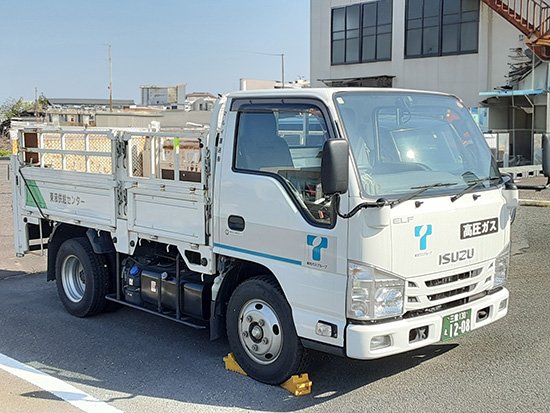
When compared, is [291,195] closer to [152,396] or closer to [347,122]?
[347,122]

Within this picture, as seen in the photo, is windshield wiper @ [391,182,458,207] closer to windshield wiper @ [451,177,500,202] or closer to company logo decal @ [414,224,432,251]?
windshield wiper @ [451,177,500,202]

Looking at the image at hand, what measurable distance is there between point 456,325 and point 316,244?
1285 millimetres

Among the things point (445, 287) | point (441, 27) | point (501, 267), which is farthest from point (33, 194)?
point (441, 27)

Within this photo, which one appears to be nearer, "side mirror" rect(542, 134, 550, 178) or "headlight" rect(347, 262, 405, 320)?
"headlight" rect(347, 262, 405, 320)

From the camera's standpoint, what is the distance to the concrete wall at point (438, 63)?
2897cm

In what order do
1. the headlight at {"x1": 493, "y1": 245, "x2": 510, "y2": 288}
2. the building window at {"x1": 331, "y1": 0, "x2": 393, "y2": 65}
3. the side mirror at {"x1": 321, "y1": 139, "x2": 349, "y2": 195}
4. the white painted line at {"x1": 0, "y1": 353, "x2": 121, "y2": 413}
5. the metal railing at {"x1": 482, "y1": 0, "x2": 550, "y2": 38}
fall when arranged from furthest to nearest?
the building window at {"x1": 331, "y1": 0, "x2": 393, "y2": 65} < the metal railing at {"x1": 482, "y1": 0, "x2": 550, "y2": 38} < the headlight at {"x1": 493, "y1": 245, "x2": 510, "y2": 288} < the white painted line at {"x1": 0, "y1": 353, "x2": 121, "y2": 413} < the side mirror at {"x1": 321, "y1": 139, "x2": 349, "y2": 195}

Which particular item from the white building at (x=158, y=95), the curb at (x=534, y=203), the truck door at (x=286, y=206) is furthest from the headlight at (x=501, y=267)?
the white building at (x=158, y=95)

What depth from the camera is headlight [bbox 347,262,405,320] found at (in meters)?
4.62

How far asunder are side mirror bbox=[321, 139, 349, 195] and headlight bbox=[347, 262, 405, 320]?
593 millimetres

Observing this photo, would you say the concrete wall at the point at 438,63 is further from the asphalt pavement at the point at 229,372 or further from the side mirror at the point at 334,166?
the side mirror at the point at 334,166

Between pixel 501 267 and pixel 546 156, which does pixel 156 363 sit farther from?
pixel 546 156

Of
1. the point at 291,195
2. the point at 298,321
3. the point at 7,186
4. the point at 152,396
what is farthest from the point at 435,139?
the point at 7,186

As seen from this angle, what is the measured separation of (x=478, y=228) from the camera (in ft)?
16.9

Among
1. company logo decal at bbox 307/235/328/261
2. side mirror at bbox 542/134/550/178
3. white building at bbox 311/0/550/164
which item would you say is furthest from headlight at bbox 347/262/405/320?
white building at bbox 311/0/550/164
